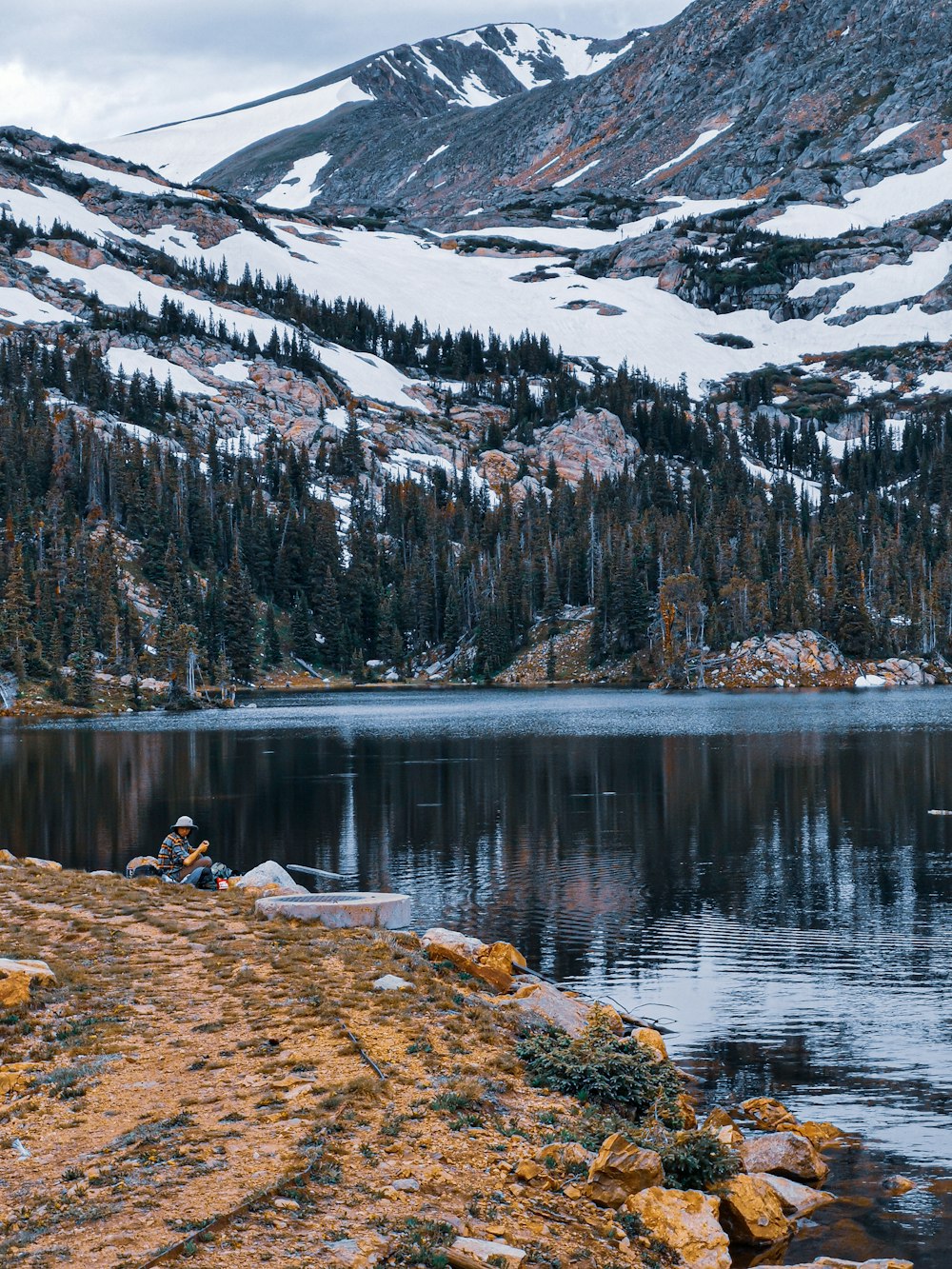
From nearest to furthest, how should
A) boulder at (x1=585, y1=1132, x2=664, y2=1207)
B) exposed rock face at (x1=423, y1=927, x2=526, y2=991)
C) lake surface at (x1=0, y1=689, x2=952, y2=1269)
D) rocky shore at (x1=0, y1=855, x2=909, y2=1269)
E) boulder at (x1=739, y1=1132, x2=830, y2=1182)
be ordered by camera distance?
rocky shore at (x1=0, y1=855, x2=909, y2=1269), boulder at (x1=585, y1=1132, x2=664, y2=1207), boulder at (x1=739, y1=1132, x2=830, y2=1182), lake surface at (x1=0, y1=689, x2=952, y2=1269), exposed rock face at (x1=423, y1=927, x2=526, y2=991)

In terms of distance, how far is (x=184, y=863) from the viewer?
2888 cm

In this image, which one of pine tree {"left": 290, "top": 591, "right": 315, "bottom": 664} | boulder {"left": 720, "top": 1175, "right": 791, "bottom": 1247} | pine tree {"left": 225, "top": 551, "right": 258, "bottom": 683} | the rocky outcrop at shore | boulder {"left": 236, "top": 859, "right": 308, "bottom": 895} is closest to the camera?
boulder {"left": 720, "top": 1175, "right": 791, "bottom": 1247}

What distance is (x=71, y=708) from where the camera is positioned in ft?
353

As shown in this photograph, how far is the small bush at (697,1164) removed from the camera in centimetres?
1215

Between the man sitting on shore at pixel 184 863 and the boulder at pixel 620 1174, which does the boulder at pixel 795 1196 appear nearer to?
the boulder at pixel 620 1174

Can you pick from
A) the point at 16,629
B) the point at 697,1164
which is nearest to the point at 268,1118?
the point at 697,1164

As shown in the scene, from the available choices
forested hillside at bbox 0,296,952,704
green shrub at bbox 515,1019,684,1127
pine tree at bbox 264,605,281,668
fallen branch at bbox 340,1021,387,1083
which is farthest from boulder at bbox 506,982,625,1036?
pine tree at bbox 264,605,281,668

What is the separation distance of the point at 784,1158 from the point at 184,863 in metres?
19.2

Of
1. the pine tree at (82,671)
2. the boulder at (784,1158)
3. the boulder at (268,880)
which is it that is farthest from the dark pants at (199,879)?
the pine tree at (82,671)

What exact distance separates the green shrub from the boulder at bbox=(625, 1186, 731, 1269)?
2.59m

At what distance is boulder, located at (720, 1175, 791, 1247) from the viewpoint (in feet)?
38.5

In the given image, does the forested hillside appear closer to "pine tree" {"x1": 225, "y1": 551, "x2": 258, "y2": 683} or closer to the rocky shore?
"pine tree" {"x1": 225, "y1": 551, "x2": 258, "y2": 683}

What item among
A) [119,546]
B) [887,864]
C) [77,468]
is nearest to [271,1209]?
[887,864]

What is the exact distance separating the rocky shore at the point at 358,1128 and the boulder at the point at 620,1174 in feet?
0.07
